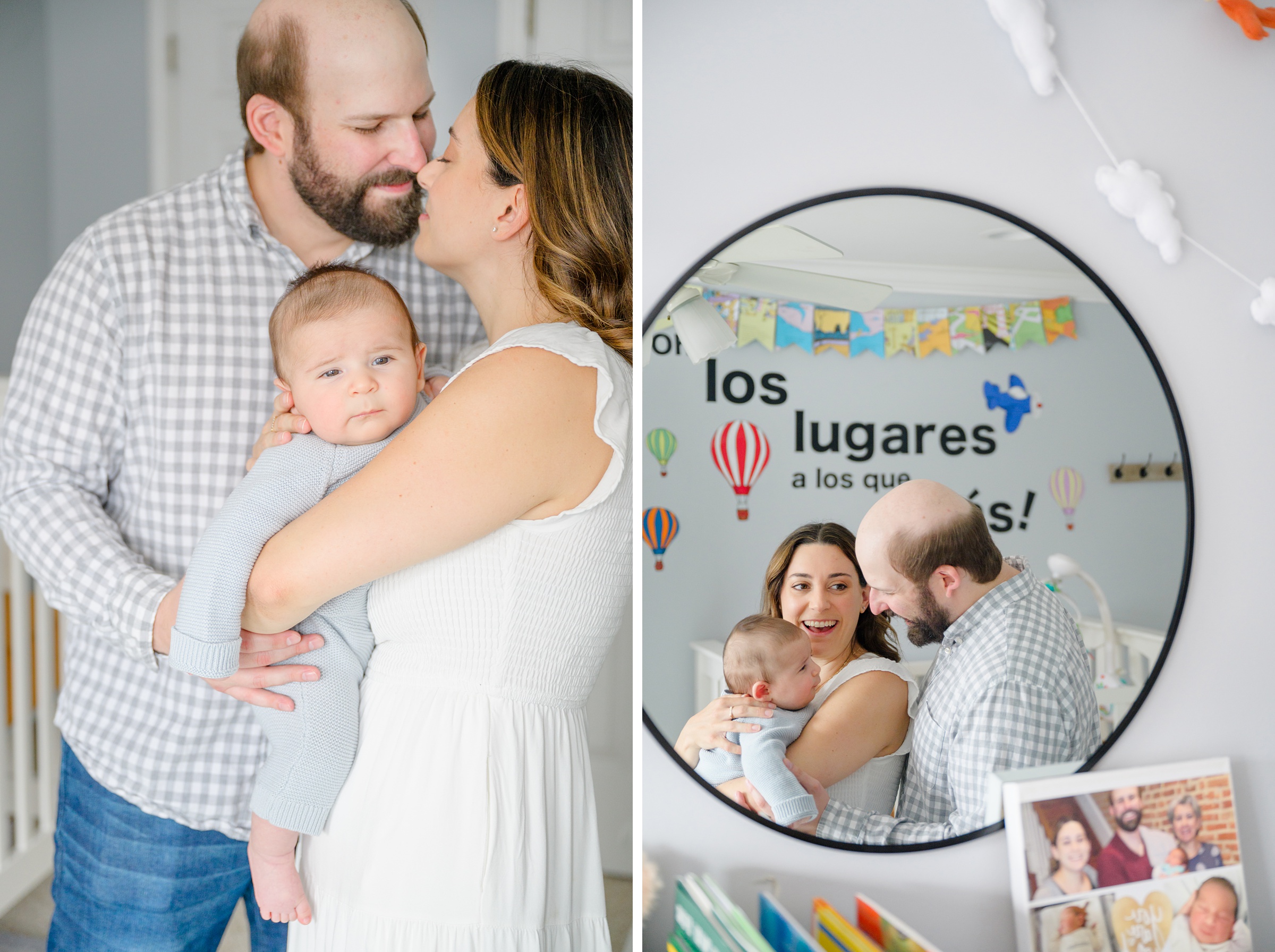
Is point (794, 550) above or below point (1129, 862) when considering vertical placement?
above

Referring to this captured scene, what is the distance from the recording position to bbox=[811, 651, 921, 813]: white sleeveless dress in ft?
3.21

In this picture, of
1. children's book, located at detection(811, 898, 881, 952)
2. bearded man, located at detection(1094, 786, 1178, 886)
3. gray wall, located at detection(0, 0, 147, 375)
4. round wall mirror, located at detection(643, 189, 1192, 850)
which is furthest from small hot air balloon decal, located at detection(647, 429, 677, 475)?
gray wall, located at detection(0, 0, 147, 375)

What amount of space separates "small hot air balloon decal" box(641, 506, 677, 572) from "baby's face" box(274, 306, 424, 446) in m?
0.32

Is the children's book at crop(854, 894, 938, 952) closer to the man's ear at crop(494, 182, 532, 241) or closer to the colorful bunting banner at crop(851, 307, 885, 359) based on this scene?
the colorful bunting banner at crop(851, 307, 885, 359)

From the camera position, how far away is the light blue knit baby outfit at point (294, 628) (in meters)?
0.87

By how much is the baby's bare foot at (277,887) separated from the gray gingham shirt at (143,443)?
0.25 metres

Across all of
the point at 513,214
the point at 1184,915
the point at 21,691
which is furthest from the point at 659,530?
the point at 21,691

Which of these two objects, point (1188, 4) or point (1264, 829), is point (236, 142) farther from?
point (1264, 829)

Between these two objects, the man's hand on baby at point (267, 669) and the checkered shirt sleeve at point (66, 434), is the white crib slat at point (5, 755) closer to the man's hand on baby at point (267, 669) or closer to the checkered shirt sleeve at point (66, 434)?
the checkered shirt sleeve at point (66, 434)

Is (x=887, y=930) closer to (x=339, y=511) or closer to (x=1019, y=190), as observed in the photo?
(x=339, y=511)

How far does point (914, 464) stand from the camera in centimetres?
101

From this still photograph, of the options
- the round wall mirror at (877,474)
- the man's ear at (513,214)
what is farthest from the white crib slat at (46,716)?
the round wall mirror at (877,474)

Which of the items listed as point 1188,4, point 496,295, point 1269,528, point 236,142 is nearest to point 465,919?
point 496,295

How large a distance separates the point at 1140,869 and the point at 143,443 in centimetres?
150
